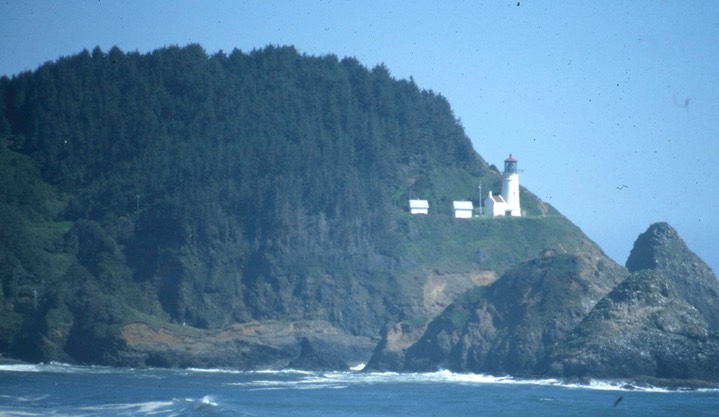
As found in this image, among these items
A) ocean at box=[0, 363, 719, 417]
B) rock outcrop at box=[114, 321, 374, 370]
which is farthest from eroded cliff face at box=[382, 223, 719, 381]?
rock outcrop at box=[114, 321, 374, 370]

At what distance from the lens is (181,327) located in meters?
77.9

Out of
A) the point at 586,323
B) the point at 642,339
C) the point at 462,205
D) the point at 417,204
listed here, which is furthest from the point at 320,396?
the point at 462,205

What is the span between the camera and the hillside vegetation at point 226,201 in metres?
80.8

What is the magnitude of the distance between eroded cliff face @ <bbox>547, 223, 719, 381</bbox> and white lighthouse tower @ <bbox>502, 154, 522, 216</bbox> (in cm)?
3370

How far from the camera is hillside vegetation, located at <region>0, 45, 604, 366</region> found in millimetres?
80812

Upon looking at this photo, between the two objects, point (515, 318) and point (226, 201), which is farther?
point (226, 201)

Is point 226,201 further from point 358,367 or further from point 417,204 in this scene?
point 358,367

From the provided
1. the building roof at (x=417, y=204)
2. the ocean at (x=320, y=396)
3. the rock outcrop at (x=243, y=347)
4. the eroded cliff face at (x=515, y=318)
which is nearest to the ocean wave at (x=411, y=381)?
the ocean at (x=320, y=396)

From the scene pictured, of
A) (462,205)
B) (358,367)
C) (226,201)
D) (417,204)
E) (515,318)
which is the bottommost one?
(358,367)

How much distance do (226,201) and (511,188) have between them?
77.7 ft

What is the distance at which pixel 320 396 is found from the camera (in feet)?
183

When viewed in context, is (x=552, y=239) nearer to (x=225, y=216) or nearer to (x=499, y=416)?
(x=225, y=216)

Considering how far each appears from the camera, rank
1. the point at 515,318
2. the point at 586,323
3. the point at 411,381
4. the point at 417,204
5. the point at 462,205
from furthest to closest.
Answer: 1. the point at 462,205
2. the point at 417,204
3. the point at 515,318
4. the point at 411,381
5. the point at 586,323

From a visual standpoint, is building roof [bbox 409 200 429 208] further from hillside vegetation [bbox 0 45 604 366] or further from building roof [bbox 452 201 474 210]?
building roof [bbox 452 201 474 210]
